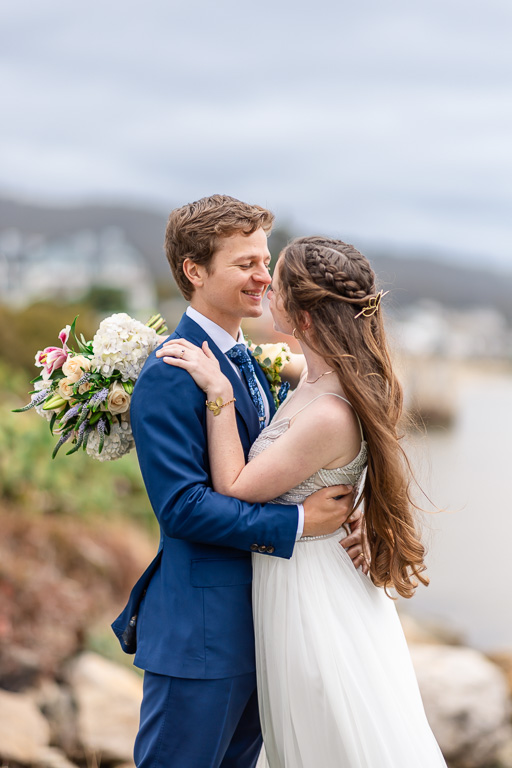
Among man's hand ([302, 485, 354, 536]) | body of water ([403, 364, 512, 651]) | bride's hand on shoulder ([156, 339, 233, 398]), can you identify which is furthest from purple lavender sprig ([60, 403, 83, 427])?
body of water ([403, 364, 512, 651])

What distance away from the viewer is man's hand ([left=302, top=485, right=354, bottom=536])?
2453 mm

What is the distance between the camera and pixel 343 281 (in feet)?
8.04

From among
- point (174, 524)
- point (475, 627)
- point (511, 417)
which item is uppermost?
point (174, 524)

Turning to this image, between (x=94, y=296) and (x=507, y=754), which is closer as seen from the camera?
(x=507, y=754)

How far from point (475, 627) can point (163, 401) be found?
1271 centimetres

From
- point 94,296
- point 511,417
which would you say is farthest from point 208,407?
point 511,417

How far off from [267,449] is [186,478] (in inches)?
10.5

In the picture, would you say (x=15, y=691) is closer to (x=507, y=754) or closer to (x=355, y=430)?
(x=507, y=754)

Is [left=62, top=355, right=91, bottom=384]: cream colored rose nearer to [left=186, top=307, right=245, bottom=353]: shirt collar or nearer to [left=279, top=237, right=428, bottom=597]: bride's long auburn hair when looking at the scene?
[left=186, top=307, right=245, bottom=353]: shirt collar

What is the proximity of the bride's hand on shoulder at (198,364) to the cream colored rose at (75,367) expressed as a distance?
1.02 feet

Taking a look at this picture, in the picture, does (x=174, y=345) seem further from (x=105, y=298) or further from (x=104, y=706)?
(x=105, y=298)

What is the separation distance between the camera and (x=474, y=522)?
21.6m

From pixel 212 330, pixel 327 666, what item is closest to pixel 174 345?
pixel 212 330

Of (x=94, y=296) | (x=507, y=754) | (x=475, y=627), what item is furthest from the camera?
(x=94, y=296)
